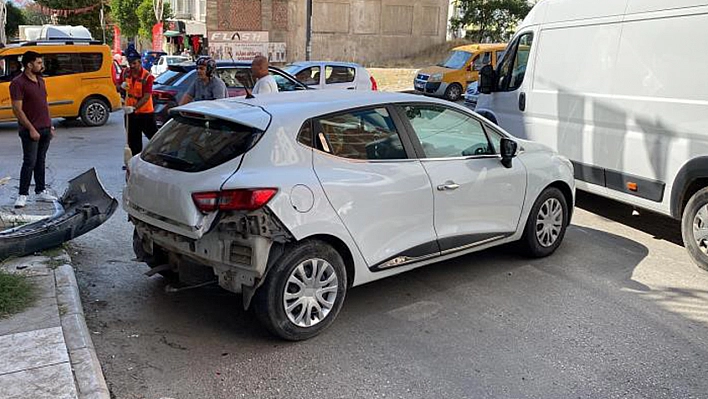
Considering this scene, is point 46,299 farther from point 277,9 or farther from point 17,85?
point 277,9

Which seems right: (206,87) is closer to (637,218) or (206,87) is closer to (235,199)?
(235,199)

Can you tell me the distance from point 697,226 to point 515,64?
132 inches

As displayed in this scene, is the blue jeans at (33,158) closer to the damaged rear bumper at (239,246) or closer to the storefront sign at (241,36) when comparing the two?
the damaged rear bumper at (239,246)

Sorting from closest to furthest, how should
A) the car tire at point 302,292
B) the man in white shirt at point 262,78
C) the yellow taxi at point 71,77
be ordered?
the car tire at point 302,292, the man in white shirt at point 262,78, the yellow taxi at point 71,77

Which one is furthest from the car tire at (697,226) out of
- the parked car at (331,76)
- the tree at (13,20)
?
the tree at (13,20)

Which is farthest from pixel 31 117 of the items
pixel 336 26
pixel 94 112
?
pixel 336 26

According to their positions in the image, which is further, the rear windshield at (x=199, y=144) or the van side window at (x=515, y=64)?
the van side window at (x=515, y=64)

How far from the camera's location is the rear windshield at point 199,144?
160 inches

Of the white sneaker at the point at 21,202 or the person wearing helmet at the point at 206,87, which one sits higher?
the person wearing helmet at the point at 206,87

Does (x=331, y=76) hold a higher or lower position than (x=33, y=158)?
higher

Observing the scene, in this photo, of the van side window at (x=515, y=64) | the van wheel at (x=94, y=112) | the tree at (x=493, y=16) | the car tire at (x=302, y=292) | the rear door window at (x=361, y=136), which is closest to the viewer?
the car tire at (x=302, y=292)

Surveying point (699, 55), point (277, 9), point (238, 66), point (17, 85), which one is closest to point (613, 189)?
point (699, 55)

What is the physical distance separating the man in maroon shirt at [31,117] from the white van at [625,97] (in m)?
5.75

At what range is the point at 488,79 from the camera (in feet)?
28.2
